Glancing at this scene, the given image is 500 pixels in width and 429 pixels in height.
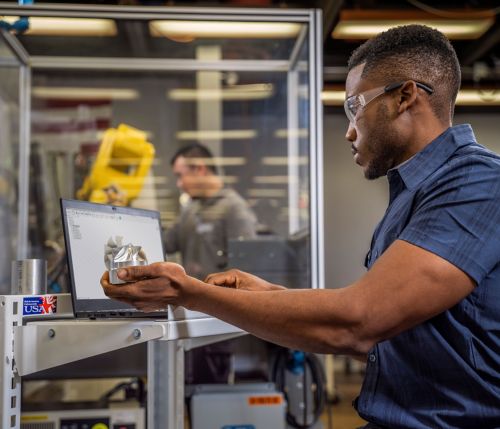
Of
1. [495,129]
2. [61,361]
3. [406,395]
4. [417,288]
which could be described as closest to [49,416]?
[61,361]

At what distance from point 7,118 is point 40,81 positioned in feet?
1.69

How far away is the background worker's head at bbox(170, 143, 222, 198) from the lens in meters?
4.12

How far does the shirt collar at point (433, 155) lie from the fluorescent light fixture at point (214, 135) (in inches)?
118

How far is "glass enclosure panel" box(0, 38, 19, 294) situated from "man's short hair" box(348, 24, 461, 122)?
92.7 inches

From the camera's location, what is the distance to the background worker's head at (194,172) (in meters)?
4.12

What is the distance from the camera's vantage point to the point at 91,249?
1786mm

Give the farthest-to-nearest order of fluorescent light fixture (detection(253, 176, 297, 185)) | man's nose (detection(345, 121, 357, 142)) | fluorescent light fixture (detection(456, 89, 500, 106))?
fluorescent light fixture (detection(456, 89, 500, 106)), fluorescent light fixture (detection(253, 176, 297, 185)), man's nose (detection(345, 121, 357, 142))

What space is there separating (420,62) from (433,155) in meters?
0.20

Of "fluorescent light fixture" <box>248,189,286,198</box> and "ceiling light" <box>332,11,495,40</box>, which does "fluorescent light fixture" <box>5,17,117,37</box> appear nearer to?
"fluorescent light fixture" <box>248,189,286,198</box>

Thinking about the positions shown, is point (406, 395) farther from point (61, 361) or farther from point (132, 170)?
point (132, 170)

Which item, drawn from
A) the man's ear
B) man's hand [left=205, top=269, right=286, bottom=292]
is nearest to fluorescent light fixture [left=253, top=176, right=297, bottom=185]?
man's hand [left=205, top=269, right=286, bottom=292]

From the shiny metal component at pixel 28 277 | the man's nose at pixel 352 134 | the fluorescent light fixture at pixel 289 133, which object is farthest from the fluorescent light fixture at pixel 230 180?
the man's nose at pixel 352 134

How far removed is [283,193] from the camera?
394 cm

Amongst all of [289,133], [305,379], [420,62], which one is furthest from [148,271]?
[289,133]
